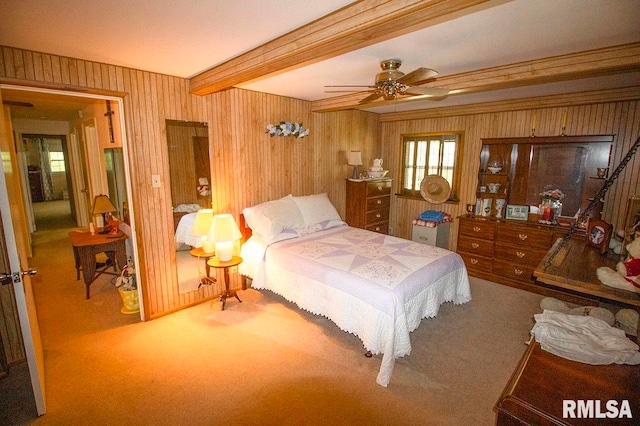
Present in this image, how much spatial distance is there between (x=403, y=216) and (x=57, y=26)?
5.06m

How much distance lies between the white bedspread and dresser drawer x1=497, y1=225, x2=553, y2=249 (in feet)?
4.16

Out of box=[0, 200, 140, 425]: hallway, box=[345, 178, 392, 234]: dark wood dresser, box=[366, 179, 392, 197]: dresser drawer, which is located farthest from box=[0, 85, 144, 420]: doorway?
box=[366, 179, 392, 197]: dresser drawer

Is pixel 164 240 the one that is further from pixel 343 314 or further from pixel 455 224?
pixel 455 224

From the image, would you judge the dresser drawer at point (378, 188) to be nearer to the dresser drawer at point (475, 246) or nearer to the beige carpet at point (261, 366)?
the dresser drawer at point (475, 246)

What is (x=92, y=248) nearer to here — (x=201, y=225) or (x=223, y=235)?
(x=201, y=225)

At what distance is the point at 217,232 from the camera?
9.82 feet

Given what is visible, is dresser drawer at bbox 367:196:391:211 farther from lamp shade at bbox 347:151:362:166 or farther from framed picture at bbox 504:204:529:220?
framed picture at bbox 504:204:529:220

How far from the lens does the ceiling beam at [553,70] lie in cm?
211

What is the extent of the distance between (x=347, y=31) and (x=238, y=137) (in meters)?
2.28

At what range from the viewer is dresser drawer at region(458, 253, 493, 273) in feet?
13.2

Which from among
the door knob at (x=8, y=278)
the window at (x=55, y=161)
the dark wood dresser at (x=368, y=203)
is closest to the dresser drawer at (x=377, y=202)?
the dark wood dresser at (x=368, y=203)

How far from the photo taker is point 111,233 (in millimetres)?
3682

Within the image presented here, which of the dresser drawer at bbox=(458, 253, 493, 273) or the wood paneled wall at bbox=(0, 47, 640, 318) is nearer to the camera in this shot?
the wood paneled wall at bbox=(0, 47, 640, 318)

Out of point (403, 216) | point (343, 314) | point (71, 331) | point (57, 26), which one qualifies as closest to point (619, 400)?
point (343, 314)
